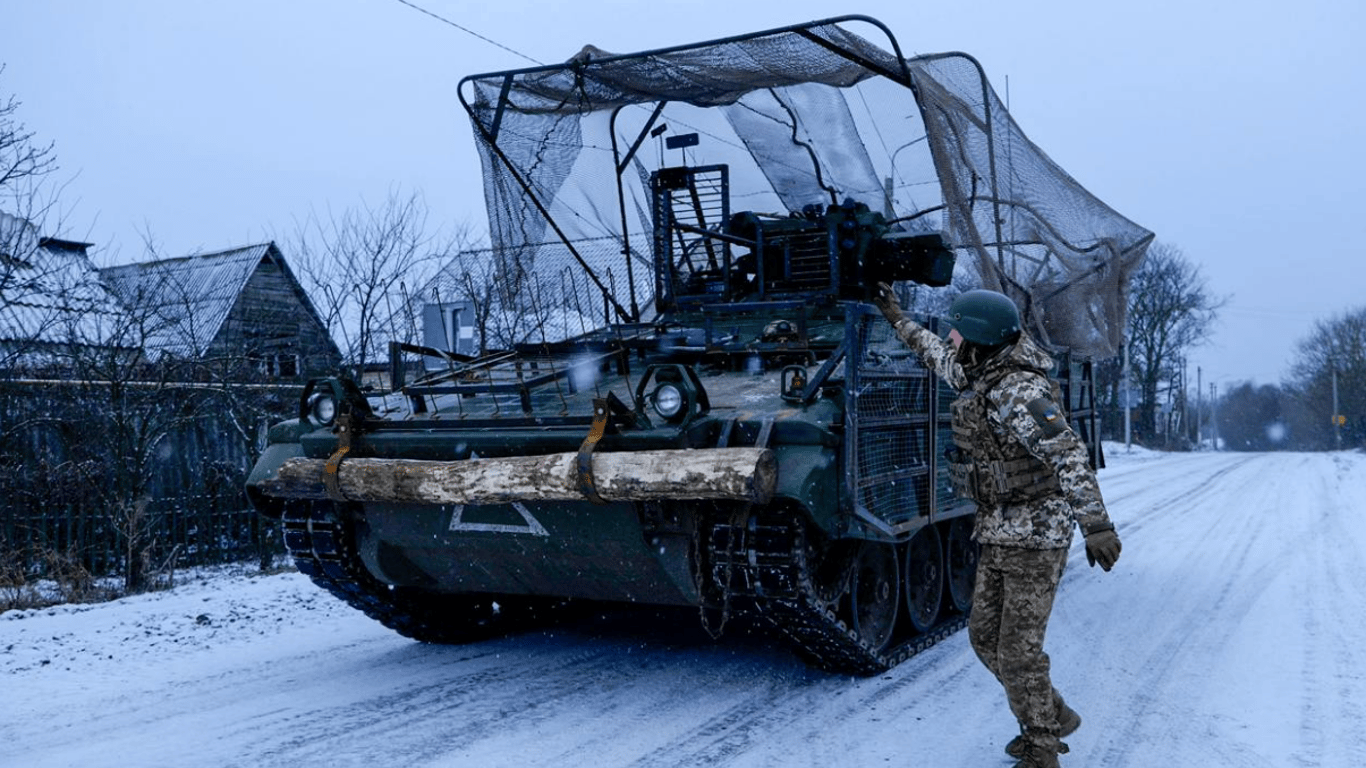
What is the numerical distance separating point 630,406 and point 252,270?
586 inches

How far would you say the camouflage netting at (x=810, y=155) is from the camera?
21.5 ft

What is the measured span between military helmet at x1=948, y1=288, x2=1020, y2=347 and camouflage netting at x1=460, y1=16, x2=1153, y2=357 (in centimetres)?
207

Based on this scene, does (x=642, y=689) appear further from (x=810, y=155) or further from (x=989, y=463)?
(x=810, y=155)

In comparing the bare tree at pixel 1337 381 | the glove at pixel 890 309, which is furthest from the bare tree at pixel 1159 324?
the glove at pixel 890 309

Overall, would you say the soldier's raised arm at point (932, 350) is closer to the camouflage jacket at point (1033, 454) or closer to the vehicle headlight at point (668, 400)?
the camouflage jacket at point (1033, 454)

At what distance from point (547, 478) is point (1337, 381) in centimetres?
6773

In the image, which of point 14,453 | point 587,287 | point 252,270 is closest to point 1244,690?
point 587,287

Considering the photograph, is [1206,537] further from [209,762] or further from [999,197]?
[209,762]

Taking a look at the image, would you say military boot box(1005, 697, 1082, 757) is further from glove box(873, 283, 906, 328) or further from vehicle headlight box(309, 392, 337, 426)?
vehicle headlight box(309, 392, 337, 426)

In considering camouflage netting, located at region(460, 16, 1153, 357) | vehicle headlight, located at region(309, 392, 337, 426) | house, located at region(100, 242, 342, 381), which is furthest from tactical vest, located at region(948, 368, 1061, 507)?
house, located at region(100, 242, 342, 381)

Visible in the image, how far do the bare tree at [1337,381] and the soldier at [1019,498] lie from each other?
62801 mm

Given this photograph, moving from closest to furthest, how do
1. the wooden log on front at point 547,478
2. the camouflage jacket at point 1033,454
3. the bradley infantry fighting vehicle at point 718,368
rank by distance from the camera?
1. the camouflage jacket at point 1033,454
2. the wooden log on front at point 547,478
3. the bradley infantry fighting vehicle at point 718,368

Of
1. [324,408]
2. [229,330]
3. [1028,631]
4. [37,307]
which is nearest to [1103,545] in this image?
[1028,631]

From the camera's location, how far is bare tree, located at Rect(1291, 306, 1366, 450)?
60062 mm
